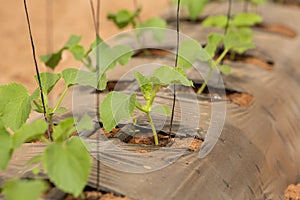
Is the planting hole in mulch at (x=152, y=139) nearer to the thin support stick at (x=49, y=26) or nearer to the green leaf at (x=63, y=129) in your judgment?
the green leaf at (x=63, y=129)

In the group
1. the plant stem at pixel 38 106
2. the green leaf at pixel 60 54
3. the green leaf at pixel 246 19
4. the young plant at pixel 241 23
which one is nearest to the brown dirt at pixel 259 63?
the young plant at pixel 241 23

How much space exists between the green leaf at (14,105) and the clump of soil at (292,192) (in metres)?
1.07

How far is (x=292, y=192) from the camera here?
2072 mm

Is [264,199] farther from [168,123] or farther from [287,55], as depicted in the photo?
[287,55]

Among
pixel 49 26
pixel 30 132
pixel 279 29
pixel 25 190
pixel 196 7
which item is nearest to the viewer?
pixel 25 190

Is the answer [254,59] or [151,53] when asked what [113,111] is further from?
[254,59]

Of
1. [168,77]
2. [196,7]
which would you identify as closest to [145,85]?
[168,77]

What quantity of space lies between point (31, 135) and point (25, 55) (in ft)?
9.08

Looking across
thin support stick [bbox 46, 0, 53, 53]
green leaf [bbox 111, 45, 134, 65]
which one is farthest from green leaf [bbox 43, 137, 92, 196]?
thin support stick [bbox 46, 0, 53, 53]

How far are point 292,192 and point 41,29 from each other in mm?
3036

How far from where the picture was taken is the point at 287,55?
2.88 metres

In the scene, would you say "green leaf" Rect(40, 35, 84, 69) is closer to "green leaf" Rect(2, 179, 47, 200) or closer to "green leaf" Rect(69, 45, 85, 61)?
"green leaf" Rect(69, 45, 85, 61)

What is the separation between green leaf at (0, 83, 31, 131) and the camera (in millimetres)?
1664

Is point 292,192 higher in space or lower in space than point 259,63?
lower
